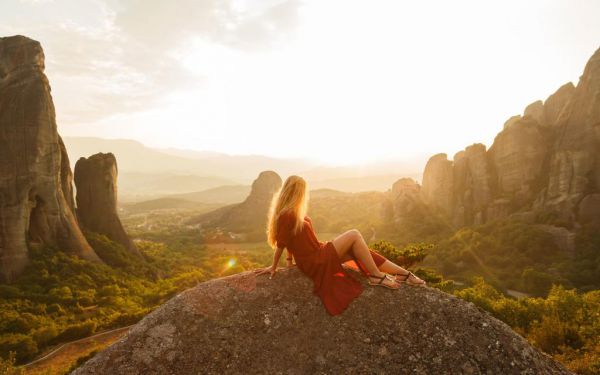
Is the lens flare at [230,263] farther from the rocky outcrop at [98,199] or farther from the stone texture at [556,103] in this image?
the stone texture at [556,103]

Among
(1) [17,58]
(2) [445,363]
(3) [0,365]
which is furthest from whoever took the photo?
(1) [17,58]

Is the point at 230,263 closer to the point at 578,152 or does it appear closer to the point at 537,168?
the point at 537,168

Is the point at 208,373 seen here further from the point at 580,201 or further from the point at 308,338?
the point at 580,201

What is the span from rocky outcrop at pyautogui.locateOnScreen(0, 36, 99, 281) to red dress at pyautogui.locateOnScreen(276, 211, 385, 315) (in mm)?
40697

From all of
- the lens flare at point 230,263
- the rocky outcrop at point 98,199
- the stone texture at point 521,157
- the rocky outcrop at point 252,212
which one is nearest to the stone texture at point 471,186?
the stone texture at point 521,157

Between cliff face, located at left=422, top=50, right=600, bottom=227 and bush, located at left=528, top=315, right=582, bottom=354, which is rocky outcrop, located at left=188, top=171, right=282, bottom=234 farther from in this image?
bush, located at left=528, top=315, right=582, bottom=354

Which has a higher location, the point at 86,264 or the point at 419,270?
the point at 419,270

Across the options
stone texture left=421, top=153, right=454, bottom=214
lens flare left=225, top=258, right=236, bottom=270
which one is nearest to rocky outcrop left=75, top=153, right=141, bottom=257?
lens flare left=225, top=258, right=236, bottom=270

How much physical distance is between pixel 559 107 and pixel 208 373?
271ft

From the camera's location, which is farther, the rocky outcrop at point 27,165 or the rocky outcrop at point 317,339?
the rocky outcrop at point 27,165

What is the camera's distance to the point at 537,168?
59.2 metres

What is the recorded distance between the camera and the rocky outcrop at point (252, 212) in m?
109

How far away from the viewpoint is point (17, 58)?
38281 millimetres

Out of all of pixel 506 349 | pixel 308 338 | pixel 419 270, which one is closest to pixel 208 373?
pixel 308 338
